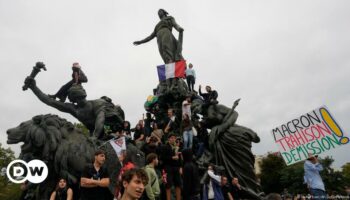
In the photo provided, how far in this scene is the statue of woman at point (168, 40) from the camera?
14.1m

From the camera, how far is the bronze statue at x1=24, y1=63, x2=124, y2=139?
9.20m

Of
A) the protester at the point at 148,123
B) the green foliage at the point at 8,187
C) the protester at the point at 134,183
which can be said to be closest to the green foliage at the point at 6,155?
the green foliage at the point at 8,187

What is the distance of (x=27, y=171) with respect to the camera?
7328 mm

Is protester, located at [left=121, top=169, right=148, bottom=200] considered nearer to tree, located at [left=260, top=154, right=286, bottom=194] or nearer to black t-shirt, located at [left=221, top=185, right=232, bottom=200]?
black t-shirt, located at [left=221, top=185, right=232, bottom=200]

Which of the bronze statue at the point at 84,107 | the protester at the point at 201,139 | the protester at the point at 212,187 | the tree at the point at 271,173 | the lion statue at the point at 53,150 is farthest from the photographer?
the tree at the point at 271,173

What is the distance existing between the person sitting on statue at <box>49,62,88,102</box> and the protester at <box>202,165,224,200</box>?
402 cm

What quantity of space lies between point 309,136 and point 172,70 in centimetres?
656

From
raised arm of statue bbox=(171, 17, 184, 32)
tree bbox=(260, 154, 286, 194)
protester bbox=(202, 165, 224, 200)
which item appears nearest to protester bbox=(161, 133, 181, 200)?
protester bbox=(202, 165, 224, 200)

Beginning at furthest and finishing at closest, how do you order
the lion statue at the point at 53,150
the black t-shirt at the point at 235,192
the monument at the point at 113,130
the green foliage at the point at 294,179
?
the green foliage at the point at 294,179 → the black t-shirt at the point at 235,192 → the monument at the point at 113,130 → the lion statue at the point at 53,150

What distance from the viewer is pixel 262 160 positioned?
5134 cm

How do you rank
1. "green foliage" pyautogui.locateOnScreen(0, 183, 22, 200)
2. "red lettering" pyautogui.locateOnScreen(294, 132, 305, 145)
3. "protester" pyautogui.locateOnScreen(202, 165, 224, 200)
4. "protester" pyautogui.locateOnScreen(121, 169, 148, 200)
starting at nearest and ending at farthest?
"protester" pyautogui.locateOnScreen(121, 169, 148, 200), "red lettering" pyautogui.locateOnScreen(294, 132, 305, 145), "protester" pyautogui.locateOnScreen(202, 165, 224, 200), "green foliage" pyautogui.locateOnScreen(0, 183, 22, 200)

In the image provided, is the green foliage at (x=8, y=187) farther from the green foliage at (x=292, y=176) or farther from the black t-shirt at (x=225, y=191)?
the black t-shirt at (x=225, y=191)

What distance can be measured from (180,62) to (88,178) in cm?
953

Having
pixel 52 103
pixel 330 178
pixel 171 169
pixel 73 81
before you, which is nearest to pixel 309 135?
pixel 171 169
